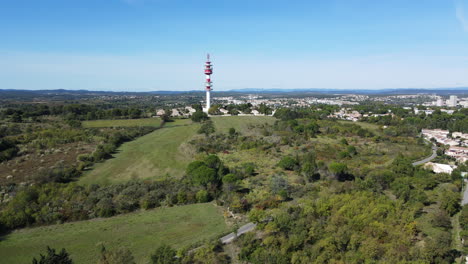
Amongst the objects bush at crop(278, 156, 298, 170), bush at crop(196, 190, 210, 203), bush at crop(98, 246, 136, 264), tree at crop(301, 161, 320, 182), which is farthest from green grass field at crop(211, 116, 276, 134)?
bush at crop(98, 246, 136, 264)

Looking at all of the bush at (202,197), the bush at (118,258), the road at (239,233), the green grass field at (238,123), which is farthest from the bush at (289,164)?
the green grass field at (238,123)

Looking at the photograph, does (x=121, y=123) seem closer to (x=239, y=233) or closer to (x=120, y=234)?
(x=120, y=234)

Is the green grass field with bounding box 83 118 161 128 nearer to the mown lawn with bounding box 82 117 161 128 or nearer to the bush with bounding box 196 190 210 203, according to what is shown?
the mown lawn with bounding box 82 117 161 128

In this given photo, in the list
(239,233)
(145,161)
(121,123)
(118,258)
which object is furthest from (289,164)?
(121,123)

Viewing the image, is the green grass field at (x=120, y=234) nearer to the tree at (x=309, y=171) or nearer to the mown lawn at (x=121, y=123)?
the tree at (x=309, y=171)

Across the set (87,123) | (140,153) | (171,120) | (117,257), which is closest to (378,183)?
(117,257)
